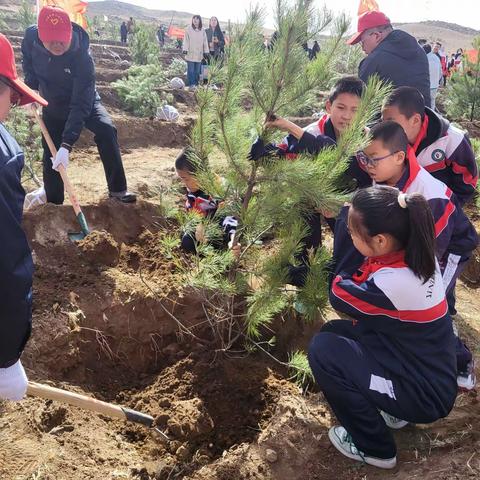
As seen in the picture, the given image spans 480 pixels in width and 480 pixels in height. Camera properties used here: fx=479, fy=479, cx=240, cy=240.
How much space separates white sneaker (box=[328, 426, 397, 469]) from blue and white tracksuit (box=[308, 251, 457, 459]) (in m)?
0.03

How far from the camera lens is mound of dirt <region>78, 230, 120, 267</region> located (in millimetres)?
3254

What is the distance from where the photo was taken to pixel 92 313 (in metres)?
2.85

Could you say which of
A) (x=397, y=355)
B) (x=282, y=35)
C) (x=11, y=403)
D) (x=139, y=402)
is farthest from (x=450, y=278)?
(x=11, y=403)

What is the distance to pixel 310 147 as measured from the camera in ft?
7.23

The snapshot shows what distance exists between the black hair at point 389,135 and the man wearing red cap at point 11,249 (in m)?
1.38

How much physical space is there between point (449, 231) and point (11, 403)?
7.14 ft

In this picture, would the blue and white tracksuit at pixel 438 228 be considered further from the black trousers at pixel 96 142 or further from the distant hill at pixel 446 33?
the distant hill at pixel 446 33

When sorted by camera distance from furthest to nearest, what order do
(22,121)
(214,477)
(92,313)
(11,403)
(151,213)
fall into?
(22,121) → (151,213) → (92,313) → (11,403) → (214,477)

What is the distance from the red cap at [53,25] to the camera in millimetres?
3184

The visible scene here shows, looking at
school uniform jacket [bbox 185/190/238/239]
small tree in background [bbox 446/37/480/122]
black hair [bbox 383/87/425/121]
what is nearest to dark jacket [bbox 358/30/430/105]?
black hair [bbox 383/87/425/121]

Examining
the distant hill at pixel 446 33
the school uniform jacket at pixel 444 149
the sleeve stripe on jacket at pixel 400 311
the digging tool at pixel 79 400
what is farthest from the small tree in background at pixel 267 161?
A: the distant hill at pixel 446 33

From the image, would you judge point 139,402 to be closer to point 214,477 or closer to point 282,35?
point 214,477

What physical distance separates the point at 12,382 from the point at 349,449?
1.35 metres

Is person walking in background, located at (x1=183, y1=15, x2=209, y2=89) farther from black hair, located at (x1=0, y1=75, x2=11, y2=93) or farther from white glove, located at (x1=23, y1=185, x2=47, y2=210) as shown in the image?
black hair, located at (x1=0, y1=75, x2=11, y2=93)
